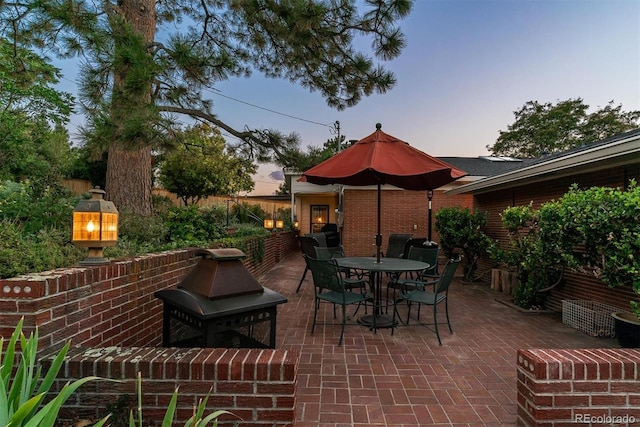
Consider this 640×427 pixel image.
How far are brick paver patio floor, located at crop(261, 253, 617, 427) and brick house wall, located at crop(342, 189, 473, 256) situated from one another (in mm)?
5671

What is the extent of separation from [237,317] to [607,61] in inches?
490

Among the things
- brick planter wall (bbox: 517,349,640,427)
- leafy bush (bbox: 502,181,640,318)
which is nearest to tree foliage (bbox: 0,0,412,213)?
leafy bush (bbox: 502,181,640,318)

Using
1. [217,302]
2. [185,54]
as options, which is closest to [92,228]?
[217,302]

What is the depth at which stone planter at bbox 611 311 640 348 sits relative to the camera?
9.68ft

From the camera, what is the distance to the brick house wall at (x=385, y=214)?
33.3ft

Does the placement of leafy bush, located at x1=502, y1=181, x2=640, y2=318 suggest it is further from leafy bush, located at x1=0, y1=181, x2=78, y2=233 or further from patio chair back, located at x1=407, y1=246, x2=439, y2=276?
leafy bush, located at x1=0, y1=181, x2=78, y2=233

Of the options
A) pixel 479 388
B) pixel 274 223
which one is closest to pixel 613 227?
pixel 479 388

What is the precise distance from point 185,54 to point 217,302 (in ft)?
9.90

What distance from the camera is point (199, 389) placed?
1600 mm

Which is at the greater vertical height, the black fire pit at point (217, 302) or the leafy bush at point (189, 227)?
the leafy bush at point (189, 227)

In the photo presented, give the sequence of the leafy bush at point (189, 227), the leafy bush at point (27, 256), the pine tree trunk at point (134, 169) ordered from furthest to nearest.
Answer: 1. the pine tree trunk at point (134, 169)
2. the leafy bush at point (189, 227)
3. the leafy bush at point (27, 256)

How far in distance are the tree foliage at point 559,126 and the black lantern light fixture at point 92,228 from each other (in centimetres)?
2093

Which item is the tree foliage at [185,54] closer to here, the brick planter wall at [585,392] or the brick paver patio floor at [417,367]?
the brick paver patio floor at [417,367]

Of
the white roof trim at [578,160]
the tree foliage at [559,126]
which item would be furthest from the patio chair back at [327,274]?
the tree foliage at [559,126]
